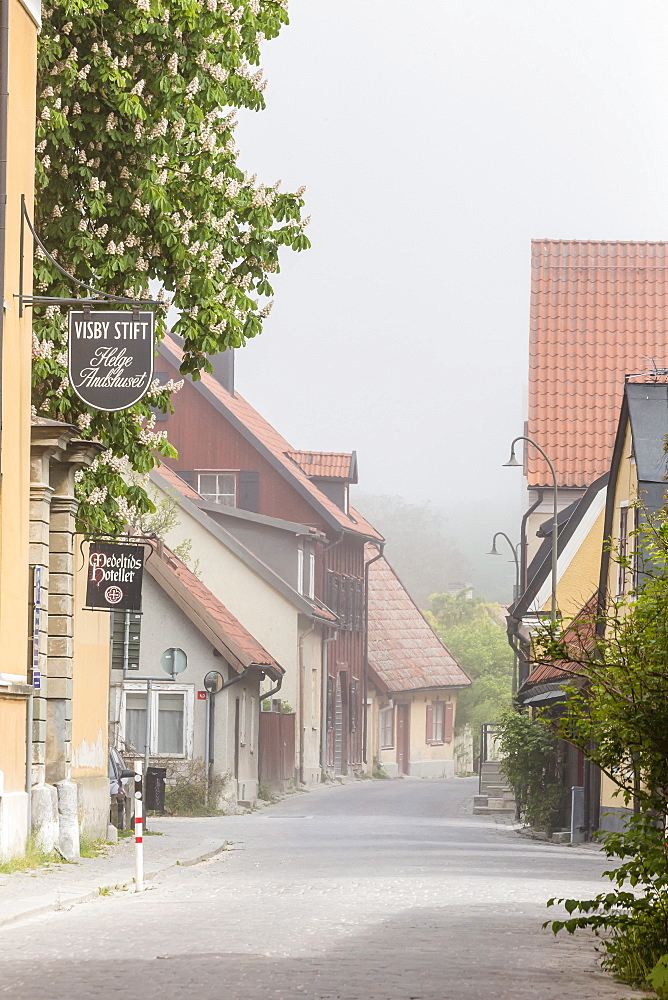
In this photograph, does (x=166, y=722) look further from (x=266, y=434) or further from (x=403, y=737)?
(x=403, y=737)

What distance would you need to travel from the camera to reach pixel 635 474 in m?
27.3

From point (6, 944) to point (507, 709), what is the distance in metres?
22.5

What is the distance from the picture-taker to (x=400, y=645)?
7088 cm

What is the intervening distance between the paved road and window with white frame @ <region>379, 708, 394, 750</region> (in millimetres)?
43953

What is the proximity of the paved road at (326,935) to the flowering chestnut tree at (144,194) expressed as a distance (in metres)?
6.17

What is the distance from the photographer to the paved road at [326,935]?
9.70m

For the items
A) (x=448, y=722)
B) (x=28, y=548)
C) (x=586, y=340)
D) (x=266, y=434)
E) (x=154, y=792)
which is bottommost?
Answer: (x=448, y=722)

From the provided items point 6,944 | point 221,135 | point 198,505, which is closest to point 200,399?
point 198,505

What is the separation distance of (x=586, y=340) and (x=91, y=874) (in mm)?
24867

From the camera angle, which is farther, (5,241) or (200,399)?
(200,399)

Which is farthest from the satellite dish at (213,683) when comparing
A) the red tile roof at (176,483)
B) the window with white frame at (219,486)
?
the window with white frame at (219,486)

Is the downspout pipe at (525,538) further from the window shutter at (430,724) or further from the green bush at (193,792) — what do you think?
the window shutter at (430,724)

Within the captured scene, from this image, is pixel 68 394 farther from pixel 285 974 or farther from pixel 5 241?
pixel 285 974

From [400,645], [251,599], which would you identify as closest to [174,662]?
[251,599]
